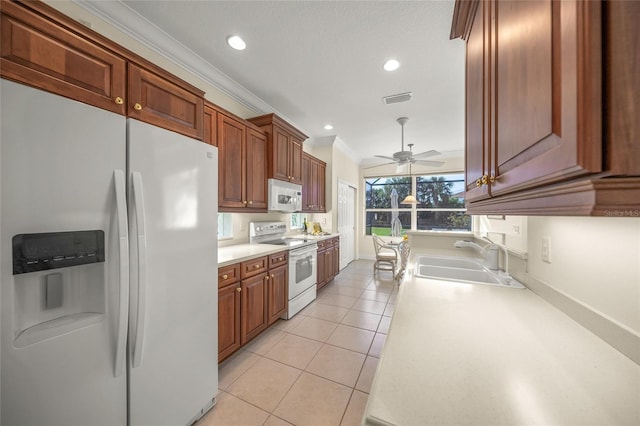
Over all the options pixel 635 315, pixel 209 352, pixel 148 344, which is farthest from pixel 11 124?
pixel 635 315

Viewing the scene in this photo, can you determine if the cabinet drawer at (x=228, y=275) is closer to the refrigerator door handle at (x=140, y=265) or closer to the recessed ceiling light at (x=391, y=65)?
the refrigerator door handle at (x=140, y=265)

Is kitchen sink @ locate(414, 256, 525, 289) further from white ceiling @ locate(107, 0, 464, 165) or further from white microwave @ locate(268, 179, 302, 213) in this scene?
white ceiling @ locate(107, 0, 464, 165)

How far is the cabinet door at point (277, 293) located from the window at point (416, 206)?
421 cm

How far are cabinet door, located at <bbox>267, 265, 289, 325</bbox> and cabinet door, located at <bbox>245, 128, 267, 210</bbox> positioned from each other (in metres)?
0.81

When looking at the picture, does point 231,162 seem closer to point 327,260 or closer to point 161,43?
point 161,43

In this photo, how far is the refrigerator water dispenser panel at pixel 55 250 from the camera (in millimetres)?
796

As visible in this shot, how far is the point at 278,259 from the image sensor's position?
103 inches

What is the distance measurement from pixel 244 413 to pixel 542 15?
2.25 meters

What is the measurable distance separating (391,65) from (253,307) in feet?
9.08

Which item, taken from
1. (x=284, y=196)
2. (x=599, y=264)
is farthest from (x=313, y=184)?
(x=599, y=264)

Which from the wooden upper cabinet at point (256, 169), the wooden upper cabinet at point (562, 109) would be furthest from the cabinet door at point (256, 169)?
the wooden upper cabinet at point (562, 109)

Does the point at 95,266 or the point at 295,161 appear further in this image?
the point at 295,161

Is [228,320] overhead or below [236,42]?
below

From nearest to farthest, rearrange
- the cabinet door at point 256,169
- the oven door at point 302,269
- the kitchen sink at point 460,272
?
the kitchen sink at point 460,272, the cabinet door at point 256,169, the oven door at point 302,269
